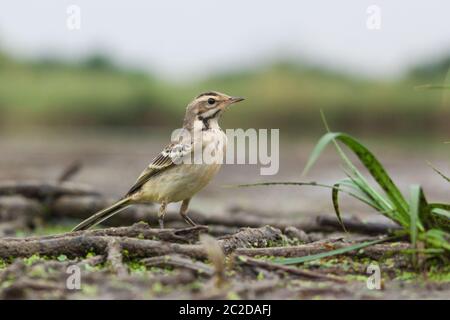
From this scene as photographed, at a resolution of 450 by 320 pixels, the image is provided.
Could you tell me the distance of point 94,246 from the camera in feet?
19.2

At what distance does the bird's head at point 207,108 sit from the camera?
809 centimetres

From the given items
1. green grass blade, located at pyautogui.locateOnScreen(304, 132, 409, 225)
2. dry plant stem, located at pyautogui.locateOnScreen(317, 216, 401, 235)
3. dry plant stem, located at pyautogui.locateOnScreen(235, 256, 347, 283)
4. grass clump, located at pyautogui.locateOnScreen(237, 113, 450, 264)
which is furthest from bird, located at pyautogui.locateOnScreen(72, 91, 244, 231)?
dry plant stem, located at pyautogui.locateOnScreen(235, 256, 347, 283)

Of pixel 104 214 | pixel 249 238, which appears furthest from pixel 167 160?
pixel 249 238

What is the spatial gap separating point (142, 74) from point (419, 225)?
30662mm

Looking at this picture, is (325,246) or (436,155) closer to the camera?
(325,246)

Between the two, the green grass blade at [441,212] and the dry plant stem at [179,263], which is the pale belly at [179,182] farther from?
the green grass blade at [441,212]

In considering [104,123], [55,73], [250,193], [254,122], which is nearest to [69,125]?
[104,123]

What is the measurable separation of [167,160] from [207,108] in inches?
26.9

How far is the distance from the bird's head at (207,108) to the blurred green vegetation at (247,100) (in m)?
21.0

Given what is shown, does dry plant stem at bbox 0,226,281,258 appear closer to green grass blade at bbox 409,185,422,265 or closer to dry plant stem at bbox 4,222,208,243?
dry plant stem at bbox 4,222,208,243

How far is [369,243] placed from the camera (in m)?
5.58

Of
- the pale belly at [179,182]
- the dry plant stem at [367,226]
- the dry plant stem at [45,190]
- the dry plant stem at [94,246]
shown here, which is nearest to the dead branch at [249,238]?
the dry plant stem at [94,246]
